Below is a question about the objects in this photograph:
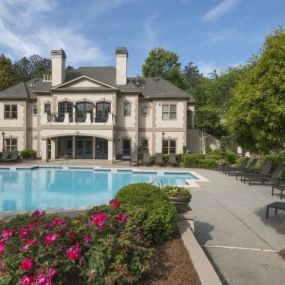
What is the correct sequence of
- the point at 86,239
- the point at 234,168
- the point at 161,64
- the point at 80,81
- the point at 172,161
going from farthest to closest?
the point at 161,64 < the point at 80,81 < the point at 172,161 < the point at 234,168 < the point at 86,239

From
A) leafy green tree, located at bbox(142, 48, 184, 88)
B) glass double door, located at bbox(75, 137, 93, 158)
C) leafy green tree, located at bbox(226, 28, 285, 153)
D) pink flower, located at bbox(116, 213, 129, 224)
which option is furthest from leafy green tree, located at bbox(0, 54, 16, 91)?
pink flower, located at bbox(116, 213, 129, 224)

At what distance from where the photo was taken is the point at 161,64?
48375mm

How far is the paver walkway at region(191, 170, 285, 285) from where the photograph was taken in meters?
5.07

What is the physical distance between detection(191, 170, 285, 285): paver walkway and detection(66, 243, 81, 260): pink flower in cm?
237

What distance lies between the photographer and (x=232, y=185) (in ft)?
49.2

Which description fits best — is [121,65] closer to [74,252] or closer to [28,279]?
[74,252]

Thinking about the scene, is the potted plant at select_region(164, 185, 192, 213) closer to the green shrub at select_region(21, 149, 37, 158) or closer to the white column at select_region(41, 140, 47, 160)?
the white column at select_region(41, 140, 47, 160)

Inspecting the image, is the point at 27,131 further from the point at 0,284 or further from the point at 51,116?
the point at 0,284

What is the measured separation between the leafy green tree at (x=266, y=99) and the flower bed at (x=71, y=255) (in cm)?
309

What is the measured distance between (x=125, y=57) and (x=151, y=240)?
27.4 meters

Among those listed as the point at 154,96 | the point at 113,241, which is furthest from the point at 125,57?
the point at 113,241

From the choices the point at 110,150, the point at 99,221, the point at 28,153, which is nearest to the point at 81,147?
the point at 110,150

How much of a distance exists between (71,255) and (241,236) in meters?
4.53

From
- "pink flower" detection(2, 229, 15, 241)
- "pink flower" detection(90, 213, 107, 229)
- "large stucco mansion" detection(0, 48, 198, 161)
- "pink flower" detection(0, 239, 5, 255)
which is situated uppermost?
"large stucco mansion" detection(0, 48, 198, 161)
